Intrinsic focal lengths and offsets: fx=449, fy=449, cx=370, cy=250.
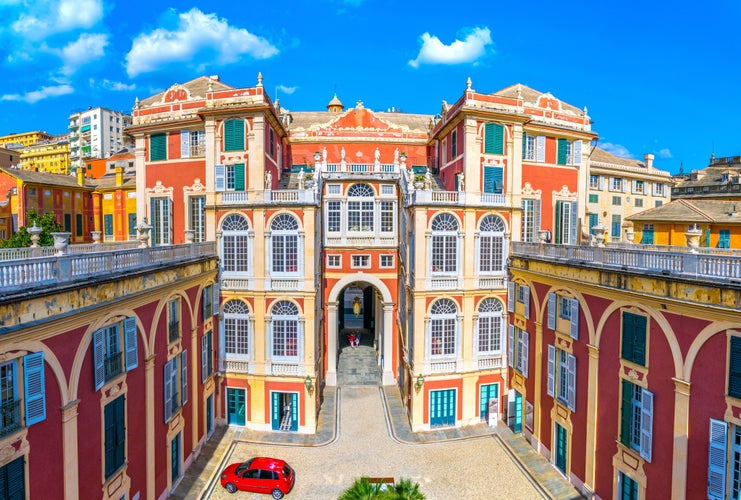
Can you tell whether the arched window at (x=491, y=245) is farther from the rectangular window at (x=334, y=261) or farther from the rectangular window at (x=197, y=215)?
the rectangular window at (x=197, y=215)

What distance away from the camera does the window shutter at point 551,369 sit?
23.2 m

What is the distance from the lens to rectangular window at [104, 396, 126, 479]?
15.5m

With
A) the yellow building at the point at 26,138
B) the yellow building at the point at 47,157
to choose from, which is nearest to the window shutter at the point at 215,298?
the yellow building at the point at 47,157

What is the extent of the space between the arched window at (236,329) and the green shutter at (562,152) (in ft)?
79.6

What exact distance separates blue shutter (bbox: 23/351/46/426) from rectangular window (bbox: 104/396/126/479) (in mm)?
3384

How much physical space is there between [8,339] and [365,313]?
40.2 meters

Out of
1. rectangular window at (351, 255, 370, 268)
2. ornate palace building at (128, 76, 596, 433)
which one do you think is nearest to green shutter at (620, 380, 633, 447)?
ornate palace building at (128, 76, 596, 433)

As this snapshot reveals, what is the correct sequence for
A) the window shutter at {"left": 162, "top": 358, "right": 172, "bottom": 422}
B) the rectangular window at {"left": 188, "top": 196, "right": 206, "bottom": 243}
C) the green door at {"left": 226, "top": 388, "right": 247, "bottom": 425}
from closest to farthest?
the window shutter at {"left": 162, "top": 358, "right": 172, "bottom": 422} → the green door at {"left": 226, "top": 388, "right": 247, "bottom": 425} → the rectangular window at {"left": 188, "top": 196, "right": 206, "bottom": 243}

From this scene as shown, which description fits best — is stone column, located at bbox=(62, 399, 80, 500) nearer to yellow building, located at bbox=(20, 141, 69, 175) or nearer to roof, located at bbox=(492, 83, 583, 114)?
roof, located at bbox=(492, 83, 583, 114)

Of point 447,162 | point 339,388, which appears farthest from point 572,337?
point 339,388

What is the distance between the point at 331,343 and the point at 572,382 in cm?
1832

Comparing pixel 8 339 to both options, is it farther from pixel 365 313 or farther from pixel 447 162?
pixel 365 313

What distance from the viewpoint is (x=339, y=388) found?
34.7 m

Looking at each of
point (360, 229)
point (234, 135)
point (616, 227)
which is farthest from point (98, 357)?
point (616, 227)
